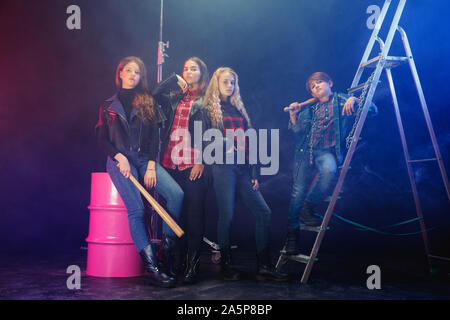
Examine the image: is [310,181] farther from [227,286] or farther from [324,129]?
[227,286]

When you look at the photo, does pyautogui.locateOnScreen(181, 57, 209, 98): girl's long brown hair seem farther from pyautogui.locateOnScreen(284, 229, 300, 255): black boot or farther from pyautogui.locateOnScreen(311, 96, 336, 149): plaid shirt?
pyautogui.locateOnScreen(284, 229, 300, 255): black boot

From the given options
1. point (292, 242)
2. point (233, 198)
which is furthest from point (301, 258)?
point (233, 198)

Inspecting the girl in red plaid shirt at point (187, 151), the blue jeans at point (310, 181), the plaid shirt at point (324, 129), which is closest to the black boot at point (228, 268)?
the girl in red plaid shirt at point (187, 151)

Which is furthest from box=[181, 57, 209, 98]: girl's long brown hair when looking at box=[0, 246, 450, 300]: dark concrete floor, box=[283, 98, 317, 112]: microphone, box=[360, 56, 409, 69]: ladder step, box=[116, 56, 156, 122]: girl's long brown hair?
box=[0, 246, 450, 300]: dark concrete floor

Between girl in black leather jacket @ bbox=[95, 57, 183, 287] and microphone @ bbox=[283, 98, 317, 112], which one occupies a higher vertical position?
microphone @ bbox=[283, 98, 317, 112]

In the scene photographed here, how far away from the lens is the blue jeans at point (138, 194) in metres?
2.61

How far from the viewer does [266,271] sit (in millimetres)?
2715

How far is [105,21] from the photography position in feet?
14.1

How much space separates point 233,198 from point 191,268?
1.77ft

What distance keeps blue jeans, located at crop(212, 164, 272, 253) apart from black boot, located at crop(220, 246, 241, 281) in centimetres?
6

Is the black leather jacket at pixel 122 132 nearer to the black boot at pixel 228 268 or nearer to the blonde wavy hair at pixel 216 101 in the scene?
the blonde wavy hair at pixel 216 101

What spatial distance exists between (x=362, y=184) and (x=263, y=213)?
1722 millimetres

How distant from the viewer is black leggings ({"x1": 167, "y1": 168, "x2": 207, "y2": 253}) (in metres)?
2.66

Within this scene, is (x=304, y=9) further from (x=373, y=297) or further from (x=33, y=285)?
(x=33, y=285)
